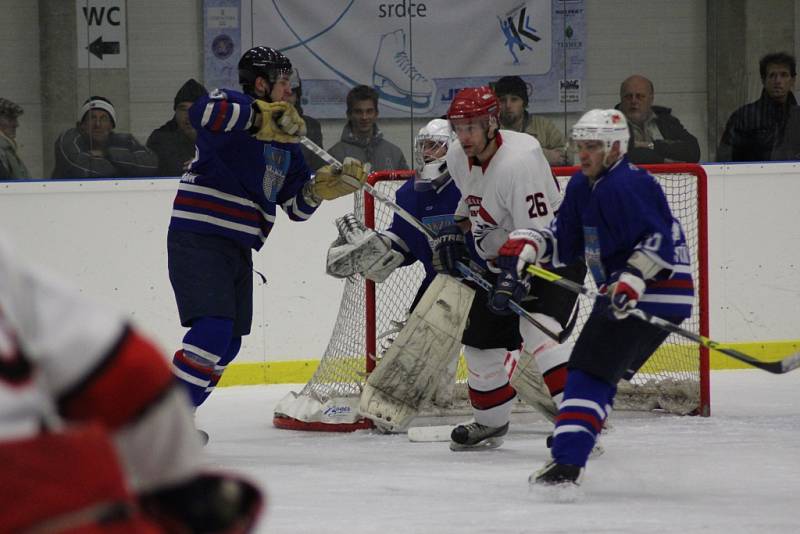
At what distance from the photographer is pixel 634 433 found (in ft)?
14.0

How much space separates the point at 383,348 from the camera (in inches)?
185

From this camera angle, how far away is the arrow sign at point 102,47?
546 centimetres

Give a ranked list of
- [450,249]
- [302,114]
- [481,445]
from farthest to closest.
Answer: [302,114], [481,445], [450,249]

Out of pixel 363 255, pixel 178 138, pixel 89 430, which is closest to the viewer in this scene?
pixel 89 430

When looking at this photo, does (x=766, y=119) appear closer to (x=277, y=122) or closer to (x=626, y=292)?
(x=277, y=122)

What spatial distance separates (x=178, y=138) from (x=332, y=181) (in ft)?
5.57

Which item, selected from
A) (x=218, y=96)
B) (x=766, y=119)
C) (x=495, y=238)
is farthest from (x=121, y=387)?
(x=766, y=119)

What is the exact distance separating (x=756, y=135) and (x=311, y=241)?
2028mm

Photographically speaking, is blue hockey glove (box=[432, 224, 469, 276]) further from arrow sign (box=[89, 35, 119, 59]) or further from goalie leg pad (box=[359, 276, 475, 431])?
arrow sign (box=[89, 35, 119, 59])

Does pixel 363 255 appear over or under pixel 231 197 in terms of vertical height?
under

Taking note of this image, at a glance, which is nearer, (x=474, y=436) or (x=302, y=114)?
(x=474, y=436)

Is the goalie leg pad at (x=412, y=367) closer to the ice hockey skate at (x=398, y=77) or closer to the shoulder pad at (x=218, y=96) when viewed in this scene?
the shoulder pad at (x=218, y=96)

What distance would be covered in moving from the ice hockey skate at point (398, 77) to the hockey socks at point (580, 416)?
288 centimetres

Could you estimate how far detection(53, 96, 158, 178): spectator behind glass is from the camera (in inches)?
211
